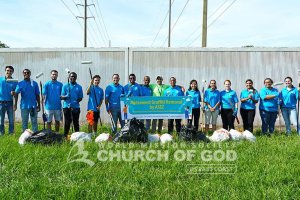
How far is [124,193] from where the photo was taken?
393cm

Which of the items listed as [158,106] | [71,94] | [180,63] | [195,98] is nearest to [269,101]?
[195,98]

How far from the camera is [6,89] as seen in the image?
779 centimetres

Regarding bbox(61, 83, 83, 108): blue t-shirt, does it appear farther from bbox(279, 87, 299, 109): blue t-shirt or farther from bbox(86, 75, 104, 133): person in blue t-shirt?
bbox(279, 87, 299, 109): blue t-shirt

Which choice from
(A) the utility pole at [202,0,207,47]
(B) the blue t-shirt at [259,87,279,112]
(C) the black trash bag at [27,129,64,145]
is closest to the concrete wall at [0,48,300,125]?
(B) the blue t-shirt at [259,87,279,112]

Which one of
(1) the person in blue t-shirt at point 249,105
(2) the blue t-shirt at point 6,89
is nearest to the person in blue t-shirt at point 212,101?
(1) the person in blue t-shirt at point 249,105

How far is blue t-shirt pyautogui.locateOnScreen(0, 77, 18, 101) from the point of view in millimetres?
7758

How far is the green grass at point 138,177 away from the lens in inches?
155

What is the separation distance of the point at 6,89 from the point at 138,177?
5.16 m

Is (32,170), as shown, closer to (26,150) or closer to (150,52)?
(26,150)

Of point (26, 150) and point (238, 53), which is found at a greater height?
point (238, 53)

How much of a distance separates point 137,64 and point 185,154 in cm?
595

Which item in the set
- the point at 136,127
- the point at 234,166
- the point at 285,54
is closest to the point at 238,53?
the point at 285,54

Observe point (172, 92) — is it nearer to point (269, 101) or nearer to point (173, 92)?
point (173, 92)

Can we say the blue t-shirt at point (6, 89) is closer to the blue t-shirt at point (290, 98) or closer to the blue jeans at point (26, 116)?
the blue jeans at point (26, 116)
